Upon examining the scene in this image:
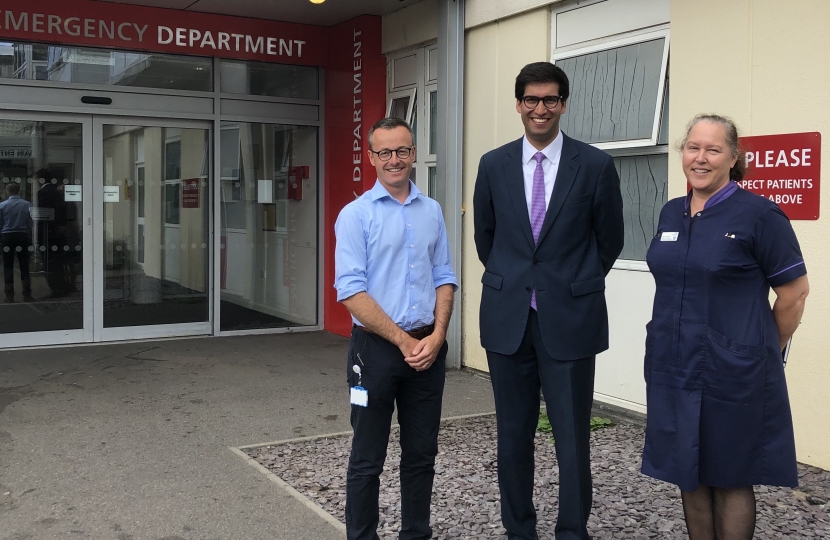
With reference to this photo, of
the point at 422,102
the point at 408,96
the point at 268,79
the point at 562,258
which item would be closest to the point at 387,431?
the point at 562,258

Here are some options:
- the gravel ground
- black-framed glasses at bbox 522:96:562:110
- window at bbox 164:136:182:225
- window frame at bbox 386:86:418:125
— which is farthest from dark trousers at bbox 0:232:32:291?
black-framed glasses at bbox 522:96:562:110

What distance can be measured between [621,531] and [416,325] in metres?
1.51

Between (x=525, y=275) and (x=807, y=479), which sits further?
(x=807, y=479)

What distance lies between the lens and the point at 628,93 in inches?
249

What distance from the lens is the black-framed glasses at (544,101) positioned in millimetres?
3434

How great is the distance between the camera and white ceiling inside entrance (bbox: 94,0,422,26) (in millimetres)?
8734

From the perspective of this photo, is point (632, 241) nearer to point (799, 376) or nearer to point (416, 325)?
point (799, 376)

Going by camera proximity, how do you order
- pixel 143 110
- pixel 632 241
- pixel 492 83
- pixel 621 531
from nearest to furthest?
pixel 621 531 → pixel 632 241 → pixel 492 83 → pixel 143 110

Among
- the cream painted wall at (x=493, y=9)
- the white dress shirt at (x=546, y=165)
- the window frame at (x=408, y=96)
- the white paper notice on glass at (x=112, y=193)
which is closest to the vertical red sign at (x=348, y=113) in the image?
the window frame at (x=408, y=96)

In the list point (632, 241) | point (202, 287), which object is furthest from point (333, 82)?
point (632, 241)

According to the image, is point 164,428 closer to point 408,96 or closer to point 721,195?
point 721,195

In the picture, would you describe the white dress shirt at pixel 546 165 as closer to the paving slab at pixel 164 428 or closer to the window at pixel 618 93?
the paving slab at pixel 164 428

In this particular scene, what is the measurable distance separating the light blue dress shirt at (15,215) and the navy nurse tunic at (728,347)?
7.42 m

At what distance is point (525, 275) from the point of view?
3500 millimetres
